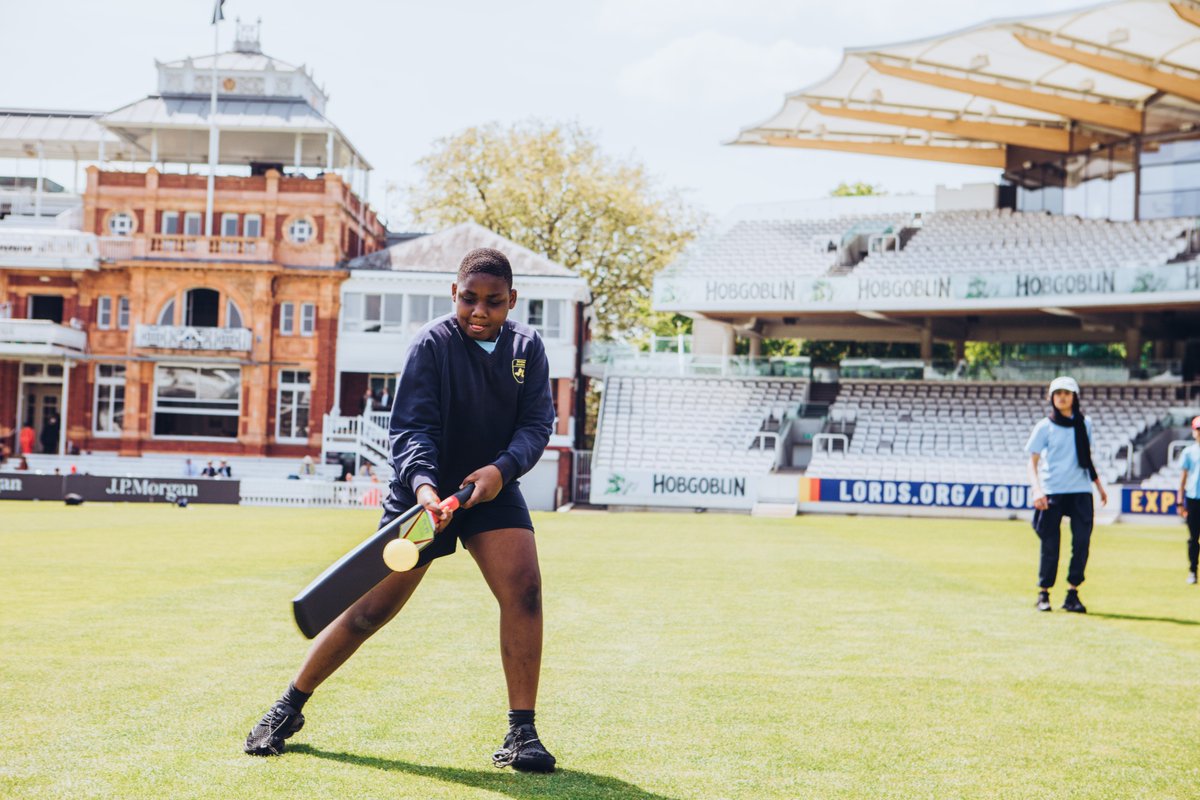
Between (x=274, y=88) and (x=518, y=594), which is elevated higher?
(x=274, y=88)

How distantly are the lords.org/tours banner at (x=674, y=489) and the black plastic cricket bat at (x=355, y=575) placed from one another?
106ft

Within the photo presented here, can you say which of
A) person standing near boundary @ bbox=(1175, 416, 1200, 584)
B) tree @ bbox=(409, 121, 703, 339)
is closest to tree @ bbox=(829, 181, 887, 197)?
tree @ bbox=(409, 121, 703, 339)

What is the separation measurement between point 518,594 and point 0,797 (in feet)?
6.80

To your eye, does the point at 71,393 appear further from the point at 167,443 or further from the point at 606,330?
the point at 606,330

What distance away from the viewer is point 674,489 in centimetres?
3822

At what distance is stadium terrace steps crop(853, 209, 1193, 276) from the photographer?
1581 inches

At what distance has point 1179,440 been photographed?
3516cm

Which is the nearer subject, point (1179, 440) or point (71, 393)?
point (1179, 440)

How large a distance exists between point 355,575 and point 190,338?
4136 cm

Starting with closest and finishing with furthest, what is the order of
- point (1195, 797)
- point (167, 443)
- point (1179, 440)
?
point (1195, 797) < point (1179, 440) < point (167, 443)

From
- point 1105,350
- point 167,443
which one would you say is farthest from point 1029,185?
point 167,443

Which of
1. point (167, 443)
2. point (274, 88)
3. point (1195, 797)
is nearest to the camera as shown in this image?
point (1195, 797)

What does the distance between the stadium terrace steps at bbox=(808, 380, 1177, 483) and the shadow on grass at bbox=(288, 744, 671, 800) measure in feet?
106

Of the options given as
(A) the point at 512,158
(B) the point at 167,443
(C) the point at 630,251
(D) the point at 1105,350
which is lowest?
(B) the point at 167,443
